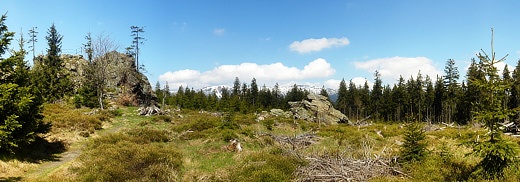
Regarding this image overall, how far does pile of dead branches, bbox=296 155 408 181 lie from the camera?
1084 centimetres

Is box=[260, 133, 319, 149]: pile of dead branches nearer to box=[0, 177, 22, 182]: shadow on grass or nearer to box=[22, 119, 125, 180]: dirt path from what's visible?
box=[22, 119, 125, 180]: dirt path

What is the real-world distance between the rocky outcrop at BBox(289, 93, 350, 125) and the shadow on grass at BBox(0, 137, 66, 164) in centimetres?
3659

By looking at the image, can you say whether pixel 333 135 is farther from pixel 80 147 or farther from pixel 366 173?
pixel 80 147

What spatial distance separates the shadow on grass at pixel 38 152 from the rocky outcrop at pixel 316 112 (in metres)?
36.6

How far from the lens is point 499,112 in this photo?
8.78 m

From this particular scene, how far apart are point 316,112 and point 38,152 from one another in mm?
41450

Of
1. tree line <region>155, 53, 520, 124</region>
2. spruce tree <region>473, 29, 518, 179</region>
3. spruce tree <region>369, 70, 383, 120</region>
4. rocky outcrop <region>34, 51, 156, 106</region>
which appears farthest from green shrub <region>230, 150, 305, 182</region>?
spruce tree <region>369, 70, 383, 120</region>

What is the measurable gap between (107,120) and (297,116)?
3053 centimetres

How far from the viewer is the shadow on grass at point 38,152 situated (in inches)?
514

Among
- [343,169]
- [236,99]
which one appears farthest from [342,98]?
[343,169]

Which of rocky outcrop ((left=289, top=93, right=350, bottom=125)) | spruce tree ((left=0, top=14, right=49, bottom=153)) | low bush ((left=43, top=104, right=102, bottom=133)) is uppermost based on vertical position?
spruce tree ((left=0, top=14, right=49, bottom=153))

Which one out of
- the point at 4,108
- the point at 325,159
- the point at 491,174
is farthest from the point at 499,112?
the point at 4,108

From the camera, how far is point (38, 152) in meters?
15.0

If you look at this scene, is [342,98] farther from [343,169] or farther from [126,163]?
[126,163]
